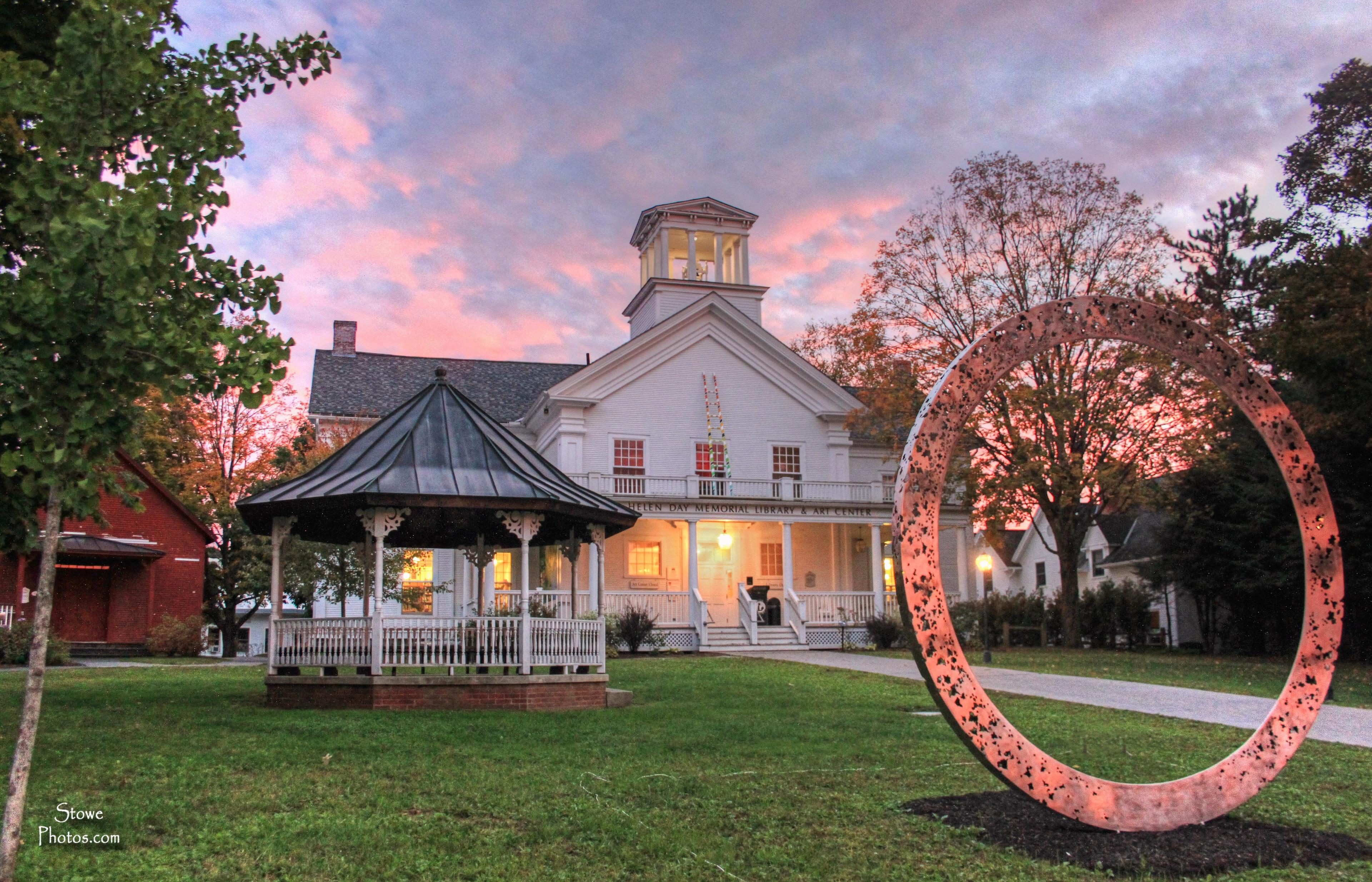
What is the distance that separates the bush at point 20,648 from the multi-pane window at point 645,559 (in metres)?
15.0

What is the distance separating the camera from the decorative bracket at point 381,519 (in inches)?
538

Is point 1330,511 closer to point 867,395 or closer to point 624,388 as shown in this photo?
point 867,395

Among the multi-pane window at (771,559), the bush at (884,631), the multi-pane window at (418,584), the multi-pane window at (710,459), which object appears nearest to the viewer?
the bush at (884,631)

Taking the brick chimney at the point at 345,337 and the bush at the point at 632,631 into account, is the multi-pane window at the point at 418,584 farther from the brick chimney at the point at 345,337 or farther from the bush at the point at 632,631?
the brick chimney at the point at 345,337

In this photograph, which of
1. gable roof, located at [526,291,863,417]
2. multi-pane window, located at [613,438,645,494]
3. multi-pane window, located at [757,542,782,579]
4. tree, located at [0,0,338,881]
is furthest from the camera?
multi-pane window, located at [757,542,782,579]

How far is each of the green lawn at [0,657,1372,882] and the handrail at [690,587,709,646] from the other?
563 inches

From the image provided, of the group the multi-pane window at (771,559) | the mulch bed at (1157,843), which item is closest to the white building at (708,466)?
the multi-pane window at (771,559)

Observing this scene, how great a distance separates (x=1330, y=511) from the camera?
26.0 feet

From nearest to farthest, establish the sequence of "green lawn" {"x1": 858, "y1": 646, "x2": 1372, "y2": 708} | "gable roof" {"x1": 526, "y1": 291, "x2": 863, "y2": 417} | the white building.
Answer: "green lawn" {"x1": 858, "y1": 646, "x2": 1372, "y2": 708}
the white building
"gable roof" {"x1": 526, "y1": 291, "x2": 863, "y2": 417}

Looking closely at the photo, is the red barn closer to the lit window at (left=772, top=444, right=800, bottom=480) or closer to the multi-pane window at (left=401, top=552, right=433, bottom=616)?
the multi-pane window at (left=401, top=552, right=433, bottom=616)

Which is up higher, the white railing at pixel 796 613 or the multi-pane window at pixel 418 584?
the multi-pane window at pixel 418 584

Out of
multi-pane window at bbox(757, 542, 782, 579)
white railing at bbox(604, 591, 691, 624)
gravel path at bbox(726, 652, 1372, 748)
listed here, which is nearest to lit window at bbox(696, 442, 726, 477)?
multi-pane window at bbox(757, 542, 782, 579)

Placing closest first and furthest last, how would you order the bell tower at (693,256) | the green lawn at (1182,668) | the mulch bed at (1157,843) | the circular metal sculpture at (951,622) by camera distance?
the mulch bed at (1157,843) → the circular metal sculpture at (951,622) → the green lawn at (1182,668) → the bell tower at (693,256)

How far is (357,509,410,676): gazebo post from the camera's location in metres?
13.7
